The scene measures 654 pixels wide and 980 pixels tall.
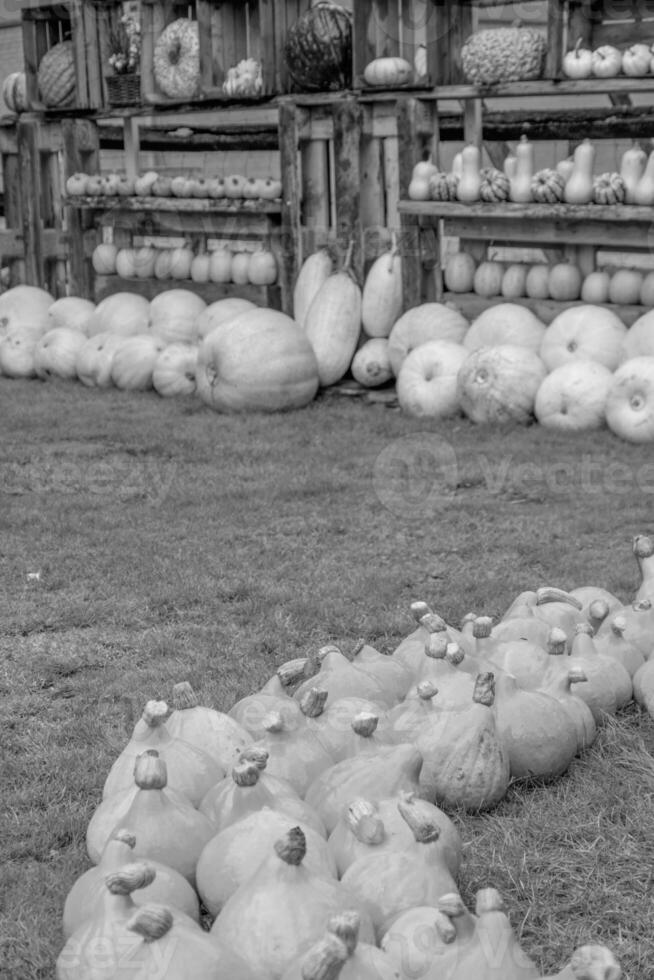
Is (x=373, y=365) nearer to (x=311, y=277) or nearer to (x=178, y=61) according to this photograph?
(x=311, y=277)

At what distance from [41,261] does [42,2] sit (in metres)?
2.34

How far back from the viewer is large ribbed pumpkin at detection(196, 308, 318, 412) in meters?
8.60

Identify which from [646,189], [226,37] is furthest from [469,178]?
[226,37]

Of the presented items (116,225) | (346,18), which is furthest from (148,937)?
(116,225)

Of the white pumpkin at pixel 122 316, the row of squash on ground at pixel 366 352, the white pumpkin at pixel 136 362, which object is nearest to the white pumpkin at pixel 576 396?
the row of squash on ground at pixel 366 352

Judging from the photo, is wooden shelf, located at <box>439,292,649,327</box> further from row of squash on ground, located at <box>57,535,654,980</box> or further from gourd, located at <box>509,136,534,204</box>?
row of squash on ground, located at <box>57,535,654,980</box>

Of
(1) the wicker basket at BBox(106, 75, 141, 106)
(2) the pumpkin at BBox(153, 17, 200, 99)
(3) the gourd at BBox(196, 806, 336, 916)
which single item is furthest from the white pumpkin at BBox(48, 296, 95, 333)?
(3) the gourd at BBox(196, 806, 336, 916)

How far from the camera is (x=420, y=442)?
7723mm

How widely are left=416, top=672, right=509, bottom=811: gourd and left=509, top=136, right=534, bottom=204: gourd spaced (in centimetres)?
603

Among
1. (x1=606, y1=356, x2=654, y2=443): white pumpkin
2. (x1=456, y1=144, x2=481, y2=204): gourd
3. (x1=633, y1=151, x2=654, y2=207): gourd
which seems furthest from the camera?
(x1=456, y1=144, x2=481, y2=204): gourd

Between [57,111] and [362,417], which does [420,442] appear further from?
[57,111]

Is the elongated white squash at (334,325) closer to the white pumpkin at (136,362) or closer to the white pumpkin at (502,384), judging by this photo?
the white pumpkin at (136,362)

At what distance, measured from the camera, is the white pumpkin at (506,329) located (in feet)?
27.9

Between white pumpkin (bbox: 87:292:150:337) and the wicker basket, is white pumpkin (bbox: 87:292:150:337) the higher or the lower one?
the lower one
